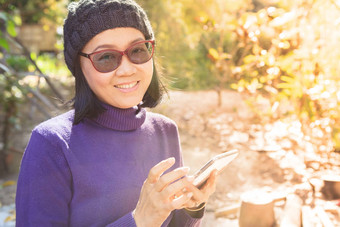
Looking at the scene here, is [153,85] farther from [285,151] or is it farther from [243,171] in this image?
[285,151]

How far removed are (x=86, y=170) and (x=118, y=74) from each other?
38cm

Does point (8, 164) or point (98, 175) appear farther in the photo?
point (8, 164)

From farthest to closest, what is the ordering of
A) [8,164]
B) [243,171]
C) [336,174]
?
1. [8,164]
2. [243,171]
3. [336,174]

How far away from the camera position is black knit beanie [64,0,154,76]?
135 centimetres

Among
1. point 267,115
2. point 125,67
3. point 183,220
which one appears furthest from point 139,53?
point 267,115

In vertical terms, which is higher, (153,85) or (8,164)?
(153,85)

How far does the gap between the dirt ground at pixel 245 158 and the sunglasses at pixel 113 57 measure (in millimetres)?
970

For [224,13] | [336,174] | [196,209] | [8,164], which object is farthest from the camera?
[224,13]

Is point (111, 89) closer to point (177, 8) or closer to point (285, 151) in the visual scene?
point (285, 151)

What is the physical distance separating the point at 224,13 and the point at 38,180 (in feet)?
18.0

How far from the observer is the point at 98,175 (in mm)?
1362

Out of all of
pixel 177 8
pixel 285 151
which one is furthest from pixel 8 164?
pixel 177 8

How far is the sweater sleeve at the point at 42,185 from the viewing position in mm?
1241

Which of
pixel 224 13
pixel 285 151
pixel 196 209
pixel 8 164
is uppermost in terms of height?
pixel 224 13
